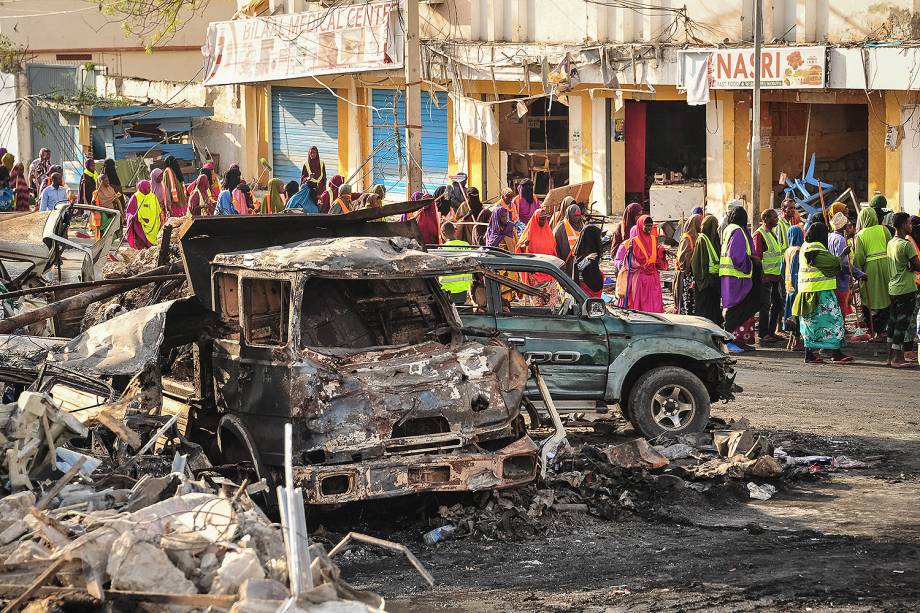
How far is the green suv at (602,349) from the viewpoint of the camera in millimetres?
12000

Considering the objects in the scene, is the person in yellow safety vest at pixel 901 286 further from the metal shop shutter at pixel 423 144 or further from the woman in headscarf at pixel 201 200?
the metal shop shutter at pixel 423 144

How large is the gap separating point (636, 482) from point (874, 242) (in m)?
7.54

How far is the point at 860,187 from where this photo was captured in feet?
81.5

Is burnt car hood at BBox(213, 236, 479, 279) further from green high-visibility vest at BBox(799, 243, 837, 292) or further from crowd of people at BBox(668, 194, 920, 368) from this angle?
crowd of people at BBox(668, 194, 920, 368)

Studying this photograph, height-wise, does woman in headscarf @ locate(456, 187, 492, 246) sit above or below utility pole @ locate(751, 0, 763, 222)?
below

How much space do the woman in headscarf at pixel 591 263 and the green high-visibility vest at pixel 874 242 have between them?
125 inches

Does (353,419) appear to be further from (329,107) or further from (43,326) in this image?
(329,107)

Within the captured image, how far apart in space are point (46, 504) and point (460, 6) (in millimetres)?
22421

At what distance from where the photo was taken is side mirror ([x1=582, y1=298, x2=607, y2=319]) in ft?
39.4

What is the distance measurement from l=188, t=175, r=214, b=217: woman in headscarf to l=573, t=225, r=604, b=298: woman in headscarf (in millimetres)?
6876

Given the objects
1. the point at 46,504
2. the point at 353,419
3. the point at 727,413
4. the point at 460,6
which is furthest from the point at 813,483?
the point at 460,6

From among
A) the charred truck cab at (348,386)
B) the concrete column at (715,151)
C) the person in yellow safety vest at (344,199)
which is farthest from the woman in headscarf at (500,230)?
the charred truck cab at (348,386)

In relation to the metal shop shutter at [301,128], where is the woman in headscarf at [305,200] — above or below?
below

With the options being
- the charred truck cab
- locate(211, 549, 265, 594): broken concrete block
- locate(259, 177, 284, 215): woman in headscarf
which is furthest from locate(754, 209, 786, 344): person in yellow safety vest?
locate(211, 549, 265, 594): broken concrete block
